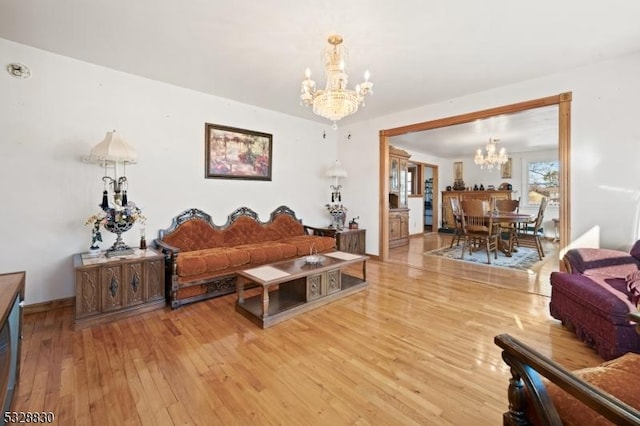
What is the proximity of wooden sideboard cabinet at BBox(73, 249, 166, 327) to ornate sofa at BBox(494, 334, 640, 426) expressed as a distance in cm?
307

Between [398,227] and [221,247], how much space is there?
422 cm

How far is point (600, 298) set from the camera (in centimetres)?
202

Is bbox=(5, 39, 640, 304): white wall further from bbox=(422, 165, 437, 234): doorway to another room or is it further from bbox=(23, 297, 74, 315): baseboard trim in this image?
bbox=(422, 165, 437, 234): doorway to another room

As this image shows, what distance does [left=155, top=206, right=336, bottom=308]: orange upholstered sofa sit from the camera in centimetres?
302

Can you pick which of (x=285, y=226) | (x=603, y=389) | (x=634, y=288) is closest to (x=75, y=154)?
Answer: (x=285, y=226)

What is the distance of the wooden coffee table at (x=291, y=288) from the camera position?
258 cm

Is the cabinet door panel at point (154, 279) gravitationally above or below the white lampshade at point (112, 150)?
below

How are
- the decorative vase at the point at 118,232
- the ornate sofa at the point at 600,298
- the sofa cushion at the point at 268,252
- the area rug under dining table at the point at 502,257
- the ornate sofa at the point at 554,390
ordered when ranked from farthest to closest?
1. the area rug under dining table at the point at 502,257
2. the sofa cushion at the point at 268,252
3. the decorative vase at the point at 118,232
4. the ornate sofa at the point at 600,298
5. the ornate sofa at the point at 554,390

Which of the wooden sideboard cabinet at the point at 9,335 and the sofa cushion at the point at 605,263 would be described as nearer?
the wooden sideboard cabinet at the point at 9,335

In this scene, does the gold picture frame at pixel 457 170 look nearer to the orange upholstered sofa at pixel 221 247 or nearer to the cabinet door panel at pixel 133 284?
the orange upholstered sofa at pixel 221 247

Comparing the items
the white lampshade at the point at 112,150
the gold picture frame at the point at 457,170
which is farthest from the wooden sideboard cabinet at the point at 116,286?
the gold picture frame at the point at 457,170

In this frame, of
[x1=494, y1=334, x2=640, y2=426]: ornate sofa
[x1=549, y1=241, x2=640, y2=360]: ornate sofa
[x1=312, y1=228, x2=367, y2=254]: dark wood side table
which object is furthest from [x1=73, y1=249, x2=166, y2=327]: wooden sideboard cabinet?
[x1=549, y1=241, x2=640, y2=360]: ornate sofa

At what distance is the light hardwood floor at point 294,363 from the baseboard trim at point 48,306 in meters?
0.08

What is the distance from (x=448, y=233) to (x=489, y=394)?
7603 mm
